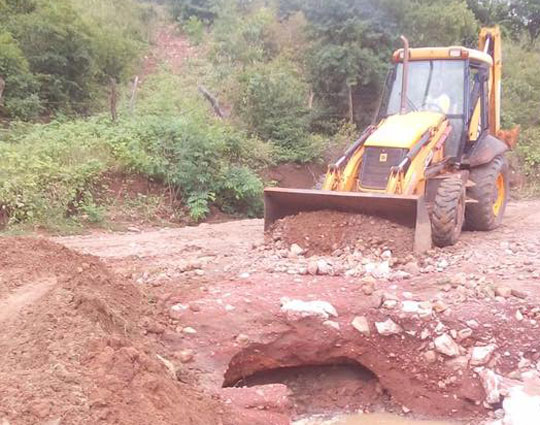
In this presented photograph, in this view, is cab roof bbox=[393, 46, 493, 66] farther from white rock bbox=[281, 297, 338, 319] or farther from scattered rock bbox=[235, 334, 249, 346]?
scattered rock bbox=[235, 334, 249, 346]

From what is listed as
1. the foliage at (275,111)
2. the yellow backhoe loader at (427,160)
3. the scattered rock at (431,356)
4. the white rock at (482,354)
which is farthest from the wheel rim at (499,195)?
the foliage at (275,111)

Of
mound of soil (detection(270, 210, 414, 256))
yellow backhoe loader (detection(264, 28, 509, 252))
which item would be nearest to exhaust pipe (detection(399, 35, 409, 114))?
yellow backhoe loader (detection(264, 28, 509, 252))

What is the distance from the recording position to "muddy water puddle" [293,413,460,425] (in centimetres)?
535

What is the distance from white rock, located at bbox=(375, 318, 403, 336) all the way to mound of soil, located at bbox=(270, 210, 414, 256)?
130 centimetres

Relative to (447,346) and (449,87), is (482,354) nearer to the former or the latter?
(447,346)

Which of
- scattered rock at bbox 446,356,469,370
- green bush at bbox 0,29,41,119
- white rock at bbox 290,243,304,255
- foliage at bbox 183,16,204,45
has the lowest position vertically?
scattered rock at bbox 446,356,469,370

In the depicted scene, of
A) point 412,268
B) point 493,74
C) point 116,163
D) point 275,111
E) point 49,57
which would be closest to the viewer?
point 412,268

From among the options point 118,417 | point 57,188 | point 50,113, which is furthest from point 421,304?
point 50,113

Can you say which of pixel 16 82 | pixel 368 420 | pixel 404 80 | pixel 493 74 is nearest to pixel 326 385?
pixel 368 420

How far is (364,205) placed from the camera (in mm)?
6941

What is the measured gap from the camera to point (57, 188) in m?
10.7

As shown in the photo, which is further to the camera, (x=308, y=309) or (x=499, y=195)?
(x=499, y=195)

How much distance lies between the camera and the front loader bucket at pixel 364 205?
6.68 meters

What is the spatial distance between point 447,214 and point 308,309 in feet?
7.64
